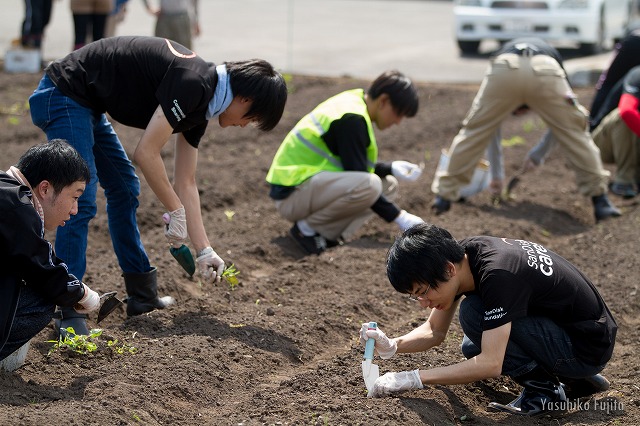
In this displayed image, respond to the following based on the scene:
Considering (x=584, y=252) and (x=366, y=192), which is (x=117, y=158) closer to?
(x=366, y=192)

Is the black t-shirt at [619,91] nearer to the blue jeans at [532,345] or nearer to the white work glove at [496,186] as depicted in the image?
the white work glove at [496,186]

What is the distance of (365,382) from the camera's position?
3863mm

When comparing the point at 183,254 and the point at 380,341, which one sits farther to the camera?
the point at 183,254

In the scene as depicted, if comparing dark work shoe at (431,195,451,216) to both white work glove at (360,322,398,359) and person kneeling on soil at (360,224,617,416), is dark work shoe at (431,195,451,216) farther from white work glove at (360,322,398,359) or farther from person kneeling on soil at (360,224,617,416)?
white work glove at (360,322,398,359)

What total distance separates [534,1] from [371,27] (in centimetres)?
409

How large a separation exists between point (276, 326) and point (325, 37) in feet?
35.0

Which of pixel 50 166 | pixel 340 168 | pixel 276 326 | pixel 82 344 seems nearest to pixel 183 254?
pixel 276 326

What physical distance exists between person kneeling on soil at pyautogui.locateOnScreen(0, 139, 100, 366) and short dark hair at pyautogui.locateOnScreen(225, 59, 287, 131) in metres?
0.85

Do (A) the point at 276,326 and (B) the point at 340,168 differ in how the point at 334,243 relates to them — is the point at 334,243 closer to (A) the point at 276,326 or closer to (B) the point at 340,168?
(B) the point at 340,168

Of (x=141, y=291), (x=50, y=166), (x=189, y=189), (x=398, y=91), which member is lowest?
(x=141, y=291)

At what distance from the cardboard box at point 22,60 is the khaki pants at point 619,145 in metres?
6.46

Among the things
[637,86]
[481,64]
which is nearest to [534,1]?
[481,64]

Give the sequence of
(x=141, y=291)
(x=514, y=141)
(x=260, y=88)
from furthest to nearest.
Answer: (x=514, y=141) < (x=141, y=291) < (x=260, y=88)

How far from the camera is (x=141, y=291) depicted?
15.9ft
